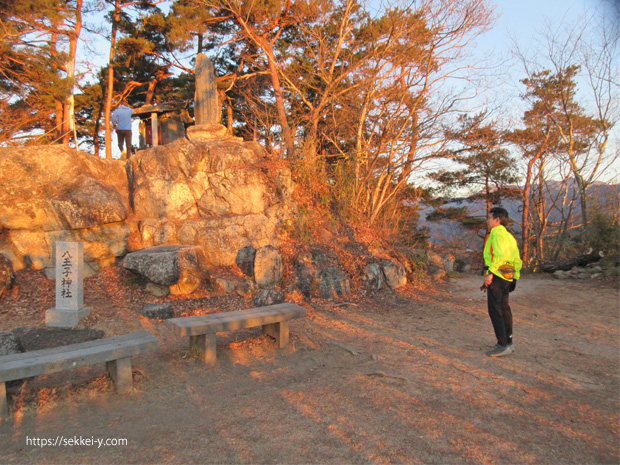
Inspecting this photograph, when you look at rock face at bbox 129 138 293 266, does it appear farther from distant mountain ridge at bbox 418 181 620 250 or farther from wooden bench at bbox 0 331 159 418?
distant mountain ridge at bbox 418 181 620 250

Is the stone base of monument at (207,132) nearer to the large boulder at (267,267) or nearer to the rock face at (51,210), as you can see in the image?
the rock face at (51,210)

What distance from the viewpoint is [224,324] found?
4152 mm

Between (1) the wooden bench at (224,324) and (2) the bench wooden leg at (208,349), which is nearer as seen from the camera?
(1) the wooden bench at (224,324)

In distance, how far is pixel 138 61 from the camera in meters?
14.7

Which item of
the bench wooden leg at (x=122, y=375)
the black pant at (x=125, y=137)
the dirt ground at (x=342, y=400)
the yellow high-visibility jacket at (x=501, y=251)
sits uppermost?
the black pant at (x=125, y=137)

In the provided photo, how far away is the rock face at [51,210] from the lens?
6.93 meters

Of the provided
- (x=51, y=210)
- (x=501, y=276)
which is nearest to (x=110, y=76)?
(x=51, y=210)

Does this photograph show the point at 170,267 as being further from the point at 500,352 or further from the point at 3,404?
the point at 500,352

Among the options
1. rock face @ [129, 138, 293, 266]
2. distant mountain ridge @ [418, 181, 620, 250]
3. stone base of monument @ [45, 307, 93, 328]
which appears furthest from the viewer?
distant mountain ridge @ [418, 181, 620, 250]

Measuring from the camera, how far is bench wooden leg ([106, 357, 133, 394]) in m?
3.48

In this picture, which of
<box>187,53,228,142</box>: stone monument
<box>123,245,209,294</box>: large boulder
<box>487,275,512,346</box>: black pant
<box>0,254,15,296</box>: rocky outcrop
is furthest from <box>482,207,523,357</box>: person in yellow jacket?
<box>187,53,228,142</box>: stone monument

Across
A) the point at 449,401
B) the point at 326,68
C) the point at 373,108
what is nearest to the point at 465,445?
the point at 449,401

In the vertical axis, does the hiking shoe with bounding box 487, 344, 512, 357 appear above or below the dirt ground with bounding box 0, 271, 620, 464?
above

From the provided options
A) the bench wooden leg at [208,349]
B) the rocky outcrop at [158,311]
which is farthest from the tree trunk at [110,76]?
the bench wooden leg at [208,349]
